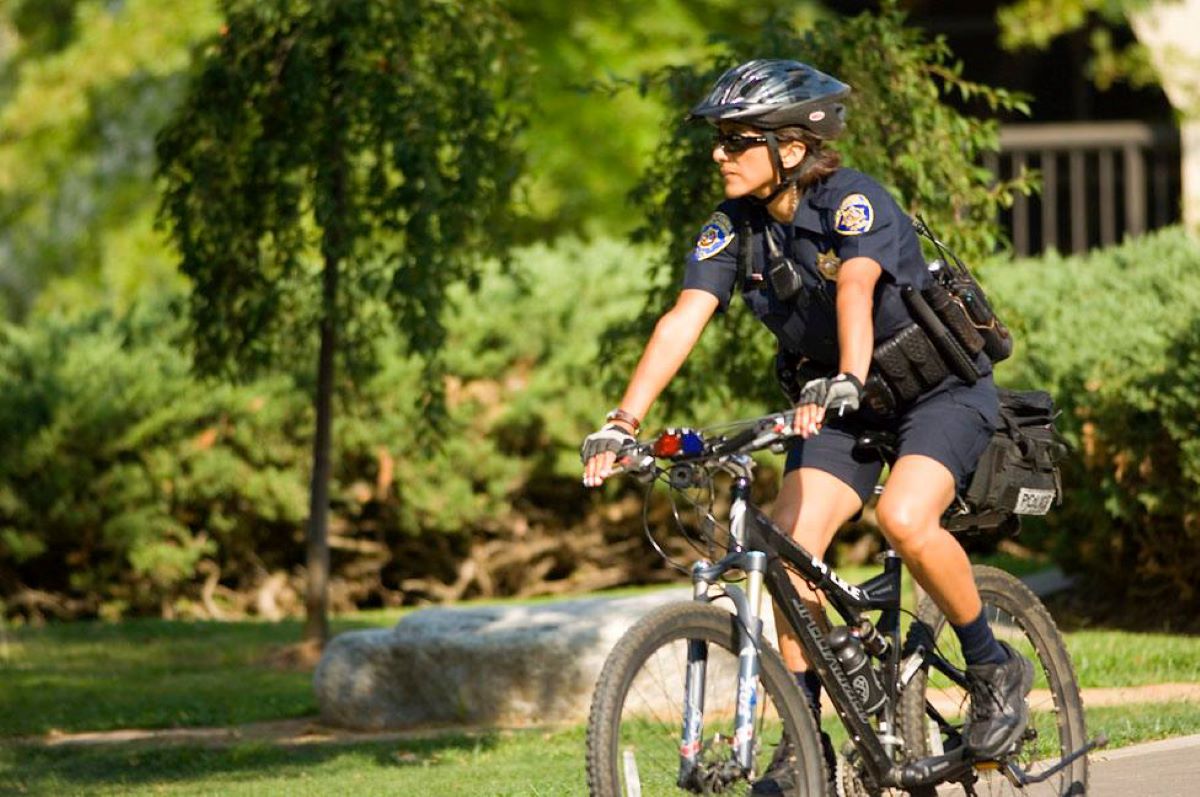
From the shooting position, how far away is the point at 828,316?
4.83 metres

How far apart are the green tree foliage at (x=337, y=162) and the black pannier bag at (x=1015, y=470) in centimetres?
474

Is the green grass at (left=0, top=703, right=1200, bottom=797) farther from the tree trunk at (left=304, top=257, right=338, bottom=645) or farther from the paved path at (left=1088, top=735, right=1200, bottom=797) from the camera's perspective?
the tree trunk at (left=304, top=257, right=338, bottom=645)

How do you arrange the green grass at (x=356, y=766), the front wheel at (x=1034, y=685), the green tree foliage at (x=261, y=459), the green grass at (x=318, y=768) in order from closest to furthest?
the front wheel at (x=1034, y=685)
the green grass at (x=356, y=766)
the green grass at (x=318, y=768)
the green tree foliage at (x=261, y=459)

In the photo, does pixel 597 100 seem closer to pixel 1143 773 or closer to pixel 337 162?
pixel 337 162

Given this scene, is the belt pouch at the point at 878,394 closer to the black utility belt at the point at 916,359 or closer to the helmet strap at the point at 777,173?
the black utility belt at the point at 916,359

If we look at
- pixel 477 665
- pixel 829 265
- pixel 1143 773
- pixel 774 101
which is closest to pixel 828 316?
pixel 829 265

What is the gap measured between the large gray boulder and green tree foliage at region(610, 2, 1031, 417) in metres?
1.40

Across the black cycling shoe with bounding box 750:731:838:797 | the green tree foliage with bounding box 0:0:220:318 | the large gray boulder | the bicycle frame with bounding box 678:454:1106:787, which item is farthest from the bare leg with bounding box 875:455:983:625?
the green tree foliage with bounding box 0:0:220:318

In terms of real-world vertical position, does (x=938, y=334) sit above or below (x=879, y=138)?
below

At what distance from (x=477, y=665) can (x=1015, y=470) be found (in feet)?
12.8

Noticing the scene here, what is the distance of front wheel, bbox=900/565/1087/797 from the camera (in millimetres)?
5125

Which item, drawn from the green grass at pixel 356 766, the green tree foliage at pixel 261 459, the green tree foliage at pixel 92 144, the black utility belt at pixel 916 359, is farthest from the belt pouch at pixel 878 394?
the green tree foliage at pixel 92 144

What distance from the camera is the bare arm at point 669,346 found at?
4.62m

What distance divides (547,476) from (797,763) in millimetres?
9114
